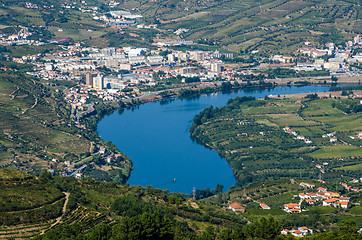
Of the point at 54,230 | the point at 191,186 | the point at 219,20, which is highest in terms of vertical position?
the point at 219,20

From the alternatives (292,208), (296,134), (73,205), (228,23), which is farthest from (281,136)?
(228,23)

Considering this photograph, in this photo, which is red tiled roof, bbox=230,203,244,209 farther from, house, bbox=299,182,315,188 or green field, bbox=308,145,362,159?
green field, bbox=308,145,362,159

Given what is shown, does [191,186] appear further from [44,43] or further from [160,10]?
[160,10]

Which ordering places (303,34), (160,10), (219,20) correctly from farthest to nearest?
(160,10)
(219,20)
(303,34)

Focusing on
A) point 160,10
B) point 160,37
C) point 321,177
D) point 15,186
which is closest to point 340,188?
point 321,177

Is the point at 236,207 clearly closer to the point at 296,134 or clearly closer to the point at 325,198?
the point at 325,198

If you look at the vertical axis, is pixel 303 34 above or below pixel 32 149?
above

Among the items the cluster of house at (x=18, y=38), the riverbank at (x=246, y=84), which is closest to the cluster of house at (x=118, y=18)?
the cluster of house at (x=18, y=38)
